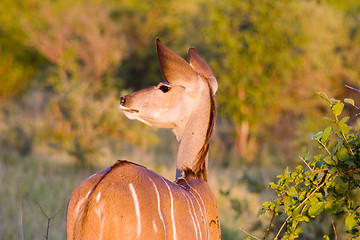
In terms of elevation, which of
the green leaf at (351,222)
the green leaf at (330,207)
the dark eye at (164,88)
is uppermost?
the dark eye at (164,88)

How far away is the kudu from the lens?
2.33 m

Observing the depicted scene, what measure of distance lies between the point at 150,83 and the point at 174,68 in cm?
1315

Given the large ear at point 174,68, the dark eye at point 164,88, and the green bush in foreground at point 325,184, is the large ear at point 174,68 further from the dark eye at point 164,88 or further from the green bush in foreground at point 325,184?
the green bush in foreground at point 325,184

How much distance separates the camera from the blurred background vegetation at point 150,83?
23.2 feet

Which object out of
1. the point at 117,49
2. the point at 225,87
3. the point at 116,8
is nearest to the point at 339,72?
the point at 225,87

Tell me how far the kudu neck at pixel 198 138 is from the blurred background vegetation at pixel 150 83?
149 centimetres

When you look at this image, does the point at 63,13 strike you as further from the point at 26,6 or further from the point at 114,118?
the point at 114,118

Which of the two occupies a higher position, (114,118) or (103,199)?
(103,199)

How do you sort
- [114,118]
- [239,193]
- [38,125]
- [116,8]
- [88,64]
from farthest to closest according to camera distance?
[116,8] < [88,64] < [38,125] < [114,118] < [239,193]

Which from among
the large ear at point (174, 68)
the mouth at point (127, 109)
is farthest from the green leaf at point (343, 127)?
the mouth at point (127, 109)

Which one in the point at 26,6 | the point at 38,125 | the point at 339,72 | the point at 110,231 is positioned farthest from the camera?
the point at 26,6

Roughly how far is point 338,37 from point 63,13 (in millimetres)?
6957

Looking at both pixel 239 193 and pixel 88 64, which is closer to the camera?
pixel 239 193

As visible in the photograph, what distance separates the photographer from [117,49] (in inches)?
603
